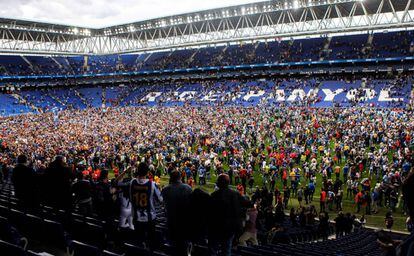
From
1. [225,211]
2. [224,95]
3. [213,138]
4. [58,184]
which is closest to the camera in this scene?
[225,211]

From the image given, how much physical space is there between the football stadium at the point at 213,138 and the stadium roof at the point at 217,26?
30 centimetres

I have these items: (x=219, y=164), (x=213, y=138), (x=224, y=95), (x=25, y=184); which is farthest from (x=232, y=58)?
(x=25, y=184)

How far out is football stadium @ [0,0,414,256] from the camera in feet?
20.1

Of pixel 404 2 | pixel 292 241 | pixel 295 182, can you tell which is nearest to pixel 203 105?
pixel 404 2

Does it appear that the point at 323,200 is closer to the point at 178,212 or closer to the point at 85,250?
the point at 178,212

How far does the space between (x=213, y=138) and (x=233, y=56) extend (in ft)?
112

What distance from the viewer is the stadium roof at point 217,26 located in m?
48.3

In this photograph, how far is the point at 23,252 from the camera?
3.95 metres

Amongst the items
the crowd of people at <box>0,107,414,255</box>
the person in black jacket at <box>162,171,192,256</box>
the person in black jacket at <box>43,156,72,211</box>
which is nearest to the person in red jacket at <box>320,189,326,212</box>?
the crowd of people at <box>0,107,414,255</box>

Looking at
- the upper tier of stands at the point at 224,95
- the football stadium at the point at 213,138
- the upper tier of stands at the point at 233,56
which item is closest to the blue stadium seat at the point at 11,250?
the football stadium at the point at 213,138

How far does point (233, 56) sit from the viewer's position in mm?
61969

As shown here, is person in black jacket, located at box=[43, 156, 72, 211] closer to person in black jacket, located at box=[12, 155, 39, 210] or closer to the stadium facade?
person in black jacket, located at box=[12, 155, 39, 210]

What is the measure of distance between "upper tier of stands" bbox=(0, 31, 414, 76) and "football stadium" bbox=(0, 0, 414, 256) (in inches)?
11.4

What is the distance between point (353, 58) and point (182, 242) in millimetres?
51212
